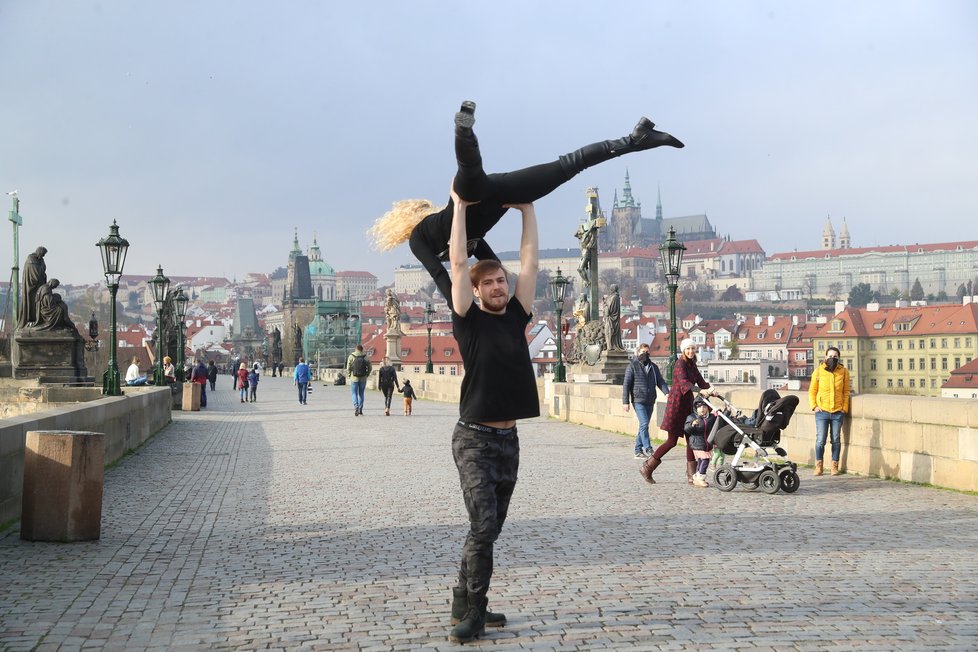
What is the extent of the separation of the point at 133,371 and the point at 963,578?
24.1m

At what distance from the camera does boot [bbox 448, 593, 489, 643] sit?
5.08 meters

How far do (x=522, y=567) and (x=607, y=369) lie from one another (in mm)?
19755

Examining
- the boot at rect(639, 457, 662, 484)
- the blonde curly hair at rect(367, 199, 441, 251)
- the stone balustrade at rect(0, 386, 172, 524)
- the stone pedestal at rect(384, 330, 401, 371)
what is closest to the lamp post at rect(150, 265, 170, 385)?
the stone balustrade at rect(0, 386, 172, 524)

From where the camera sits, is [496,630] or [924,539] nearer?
[496,630]

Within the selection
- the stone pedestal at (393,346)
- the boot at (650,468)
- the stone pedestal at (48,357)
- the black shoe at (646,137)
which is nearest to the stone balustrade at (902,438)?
the boot at (650,468)

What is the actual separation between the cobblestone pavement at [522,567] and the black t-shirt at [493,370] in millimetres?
1007

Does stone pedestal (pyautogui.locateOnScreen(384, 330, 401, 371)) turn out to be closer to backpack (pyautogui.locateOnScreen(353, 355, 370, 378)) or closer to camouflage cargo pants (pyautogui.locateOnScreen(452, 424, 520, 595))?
backpack (pyautogui.locateOnScreen(353, 355, 370, 378))

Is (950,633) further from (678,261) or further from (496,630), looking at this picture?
(678,261)

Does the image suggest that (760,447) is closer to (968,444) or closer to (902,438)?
(902,438)

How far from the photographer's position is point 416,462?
14.4 metres

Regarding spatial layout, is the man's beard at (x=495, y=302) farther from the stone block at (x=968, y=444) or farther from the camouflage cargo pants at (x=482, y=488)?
the stone block at (x=968, y=444)

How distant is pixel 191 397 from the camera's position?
30.2m

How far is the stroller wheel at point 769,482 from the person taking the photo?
1067cm

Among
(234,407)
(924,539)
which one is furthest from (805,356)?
(924,539)
